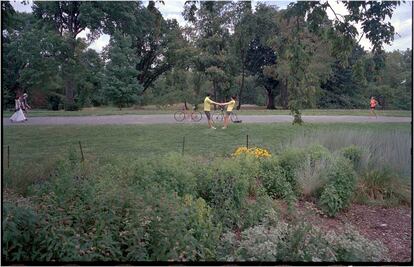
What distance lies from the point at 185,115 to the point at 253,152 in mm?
1073

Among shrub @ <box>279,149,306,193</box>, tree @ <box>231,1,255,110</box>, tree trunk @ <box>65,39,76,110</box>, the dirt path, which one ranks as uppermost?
tree @ <box>231,1,255,110</box>

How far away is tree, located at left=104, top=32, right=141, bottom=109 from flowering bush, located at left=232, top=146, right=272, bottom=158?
61.3 inches

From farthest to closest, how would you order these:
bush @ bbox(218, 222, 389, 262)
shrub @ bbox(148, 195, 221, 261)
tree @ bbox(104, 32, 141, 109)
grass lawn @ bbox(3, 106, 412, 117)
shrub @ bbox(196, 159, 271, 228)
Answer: tree @ bbox(104, 32, 141, 109) < grass lawn @ bbox(3, 106, 412, 117) < shrub @ bbox(196, 159, 271, 228) < bush @ bbox(218, 222, 389, 262) < shrub @ bbox(148, 195, 221, 261)

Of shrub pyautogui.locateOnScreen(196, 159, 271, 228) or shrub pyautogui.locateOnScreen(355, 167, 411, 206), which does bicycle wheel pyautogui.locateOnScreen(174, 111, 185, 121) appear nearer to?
shrub pyautogui.locateOnScreen(196, 159, 271, 228)

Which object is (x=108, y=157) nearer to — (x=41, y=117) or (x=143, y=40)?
(x=41, y=117)

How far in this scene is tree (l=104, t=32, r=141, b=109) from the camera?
529 cm

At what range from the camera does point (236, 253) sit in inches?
161

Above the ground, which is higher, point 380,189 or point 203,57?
point 203,57

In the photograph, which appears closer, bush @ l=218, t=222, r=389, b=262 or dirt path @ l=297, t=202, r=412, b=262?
bush @ l=218, t=222, r=389, b=262

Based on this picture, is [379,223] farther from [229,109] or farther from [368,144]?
[229,109]

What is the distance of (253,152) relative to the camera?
5750 millimetres

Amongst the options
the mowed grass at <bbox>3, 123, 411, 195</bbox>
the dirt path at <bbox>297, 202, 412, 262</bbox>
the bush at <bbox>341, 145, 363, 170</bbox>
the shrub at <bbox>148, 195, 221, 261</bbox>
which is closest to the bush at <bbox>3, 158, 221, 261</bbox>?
the shrub at <bbox>148, 195, 221, 261</bbox>

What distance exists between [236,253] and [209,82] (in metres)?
2.44

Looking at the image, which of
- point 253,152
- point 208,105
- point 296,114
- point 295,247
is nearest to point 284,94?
point 296,114
